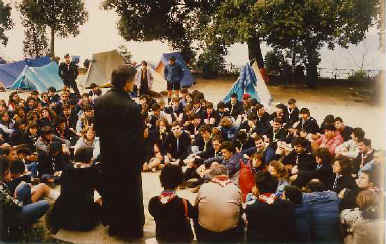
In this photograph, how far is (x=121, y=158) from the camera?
453cm

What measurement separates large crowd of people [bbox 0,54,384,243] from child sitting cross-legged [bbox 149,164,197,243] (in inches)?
0.4

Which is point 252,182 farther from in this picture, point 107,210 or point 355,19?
point 355,19

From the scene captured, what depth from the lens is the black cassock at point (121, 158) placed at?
4.44 meters

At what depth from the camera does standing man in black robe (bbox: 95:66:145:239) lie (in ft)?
14.5

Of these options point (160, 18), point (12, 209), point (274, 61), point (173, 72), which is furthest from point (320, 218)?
point (160, 18)

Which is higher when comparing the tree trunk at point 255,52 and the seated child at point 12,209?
the tree trunk at point 255,52

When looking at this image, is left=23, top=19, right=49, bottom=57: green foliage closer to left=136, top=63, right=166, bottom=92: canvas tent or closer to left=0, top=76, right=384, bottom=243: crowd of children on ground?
left=136, top=63, right=166, bottom=92: canvas tent

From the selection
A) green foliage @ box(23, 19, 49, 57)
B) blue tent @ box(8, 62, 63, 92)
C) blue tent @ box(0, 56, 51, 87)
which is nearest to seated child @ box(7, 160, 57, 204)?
blue tent @ box(8, 62, 63, 92)

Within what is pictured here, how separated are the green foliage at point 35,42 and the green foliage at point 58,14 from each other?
2.53 metres

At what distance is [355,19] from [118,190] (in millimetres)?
13402

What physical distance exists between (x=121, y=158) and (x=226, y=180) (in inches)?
Answer: 47.2

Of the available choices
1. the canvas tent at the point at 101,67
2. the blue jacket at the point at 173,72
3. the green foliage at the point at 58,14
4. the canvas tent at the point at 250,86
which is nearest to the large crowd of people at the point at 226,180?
the canvas tent at the point at 250,86

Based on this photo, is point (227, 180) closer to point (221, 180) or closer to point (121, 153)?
point (221, 180)

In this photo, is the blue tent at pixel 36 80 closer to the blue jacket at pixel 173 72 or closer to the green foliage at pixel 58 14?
the green foliage at pixel 58 14
